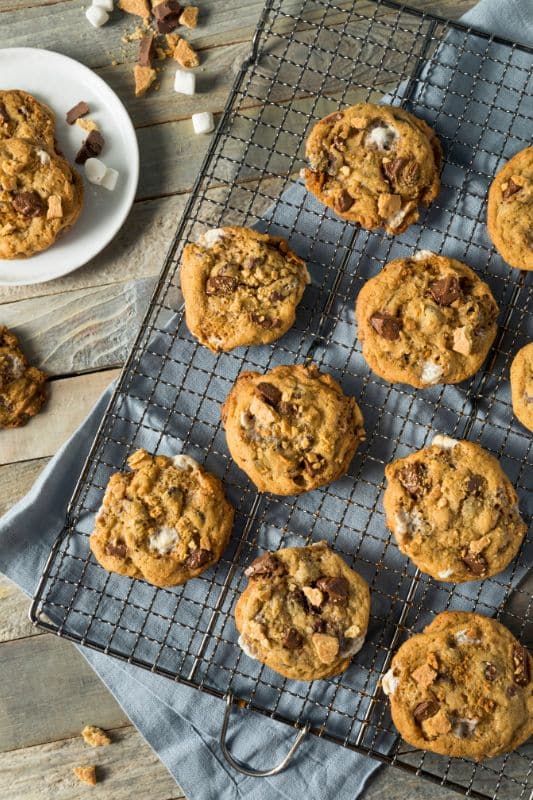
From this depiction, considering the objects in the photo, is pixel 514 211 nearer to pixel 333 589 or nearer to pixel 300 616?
pixel 333 589

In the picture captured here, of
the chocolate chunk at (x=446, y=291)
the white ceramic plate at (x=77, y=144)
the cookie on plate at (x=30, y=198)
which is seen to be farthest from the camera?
the white ceramic plate at (x=77, y=144)

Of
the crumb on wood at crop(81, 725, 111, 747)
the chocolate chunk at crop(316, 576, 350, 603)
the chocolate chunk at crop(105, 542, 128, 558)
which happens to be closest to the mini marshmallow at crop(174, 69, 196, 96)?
the chocolate chunk at crop(105, 542, 128, 558)

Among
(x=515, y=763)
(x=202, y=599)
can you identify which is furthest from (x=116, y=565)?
(x=515, y=763)

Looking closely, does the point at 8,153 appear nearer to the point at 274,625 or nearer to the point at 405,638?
the point at 274,625

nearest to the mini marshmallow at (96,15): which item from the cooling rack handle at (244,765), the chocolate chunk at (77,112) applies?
the chocolate chunk at (77,112)

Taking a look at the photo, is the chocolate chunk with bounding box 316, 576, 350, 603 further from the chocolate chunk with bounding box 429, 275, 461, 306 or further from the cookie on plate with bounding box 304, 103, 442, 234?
the cookie on plate with bounding box 304, 103, 442, 234

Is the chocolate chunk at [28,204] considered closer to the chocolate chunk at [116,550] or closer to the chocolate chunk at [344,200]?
the chocolate chunk at [344,200]
